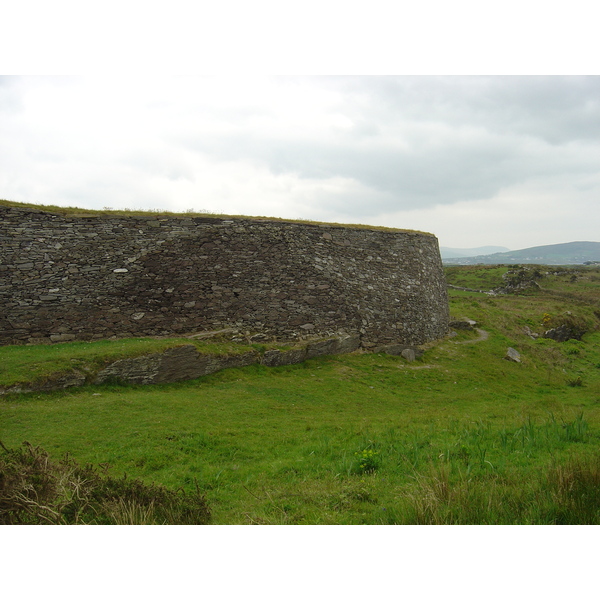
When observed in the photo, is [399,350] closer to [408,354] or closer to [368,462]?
[408,354]

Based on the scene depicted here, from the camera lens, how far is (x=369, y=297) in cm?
1711

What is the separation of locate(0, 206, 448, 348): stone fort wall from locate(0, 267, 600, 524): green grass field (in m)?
1.69

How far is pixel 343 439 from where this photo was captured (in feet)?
24.5

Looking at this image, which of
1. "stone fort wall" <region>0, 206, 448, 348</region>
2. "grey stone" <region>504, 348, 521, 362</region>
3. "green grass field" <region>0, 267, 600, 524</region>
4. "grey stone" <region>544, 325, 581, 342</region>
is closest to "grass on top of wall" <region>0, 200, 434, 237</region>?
"stone fort wall" <region>0, 206, 448, 348</region>

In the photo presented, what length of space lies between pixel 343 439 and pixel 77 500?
4.88 meters

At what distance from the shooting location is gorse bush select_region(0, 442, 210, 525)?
354cm

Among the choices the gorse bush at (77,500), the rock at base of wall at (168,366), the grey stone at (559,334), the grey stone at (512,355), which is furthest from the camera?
the grey stone at (559,334)

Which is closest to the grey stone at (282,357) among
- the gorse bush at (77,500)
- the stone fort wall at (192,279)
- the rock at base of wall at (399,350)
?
the stone fort wall at (192,279)

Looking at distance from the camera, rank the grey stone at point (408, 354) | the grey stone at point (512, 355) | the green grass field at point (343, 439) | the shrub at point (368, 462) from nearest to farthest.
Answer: the green grass field at point (343, 439)
the shrub at point (368, 462)
the grey stone at point (408, 354)
the grey stone at point (512, 355)

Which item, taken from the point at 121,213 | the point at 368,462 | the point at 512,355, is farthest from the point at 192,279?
the point at 512,355

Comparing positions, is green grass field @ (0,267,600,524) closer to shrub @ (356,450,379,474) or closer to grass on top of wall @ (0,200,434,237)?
shrub @ (356,450,379,474)

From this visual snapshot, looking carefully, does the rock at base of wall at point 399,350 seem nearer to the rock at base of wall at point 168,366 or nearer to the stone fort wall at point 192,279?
the stone fort wall at point 192,279

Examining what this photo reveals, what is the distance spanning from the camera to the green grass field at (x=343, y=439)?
13.6ft

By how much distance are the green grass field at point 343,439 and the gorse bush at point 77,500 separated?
0.58 meters
